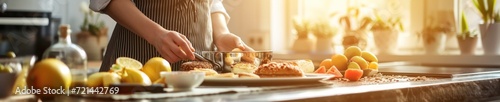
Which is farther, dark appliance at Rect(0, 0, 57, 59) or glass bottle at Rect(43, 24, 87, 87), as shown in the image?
dark appliance at Rect(0, 0, 57, 59)

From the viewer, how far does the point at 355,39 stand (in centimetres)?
301

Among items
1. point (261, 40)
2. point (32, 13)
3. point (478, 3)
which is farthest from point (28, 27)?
point (478, 3)

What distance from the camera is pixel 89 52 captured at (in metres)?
3.93

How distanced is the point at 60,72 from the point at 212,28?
1.14 metres

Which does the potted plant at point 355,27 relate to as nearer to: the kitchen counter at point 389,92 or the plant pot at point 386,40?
the plant pot at point 386,40

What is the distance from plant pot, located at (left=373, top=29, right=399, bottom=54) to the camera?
9.64 ft

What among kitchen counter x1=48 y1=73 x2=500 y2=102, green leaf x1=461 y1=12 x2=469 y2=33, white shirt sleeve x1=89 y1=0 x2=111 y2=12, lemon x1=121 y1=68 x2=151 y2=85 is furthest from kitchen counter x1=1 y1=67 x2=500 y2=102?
green leaf x1=461 y1=12 x2=469 y2=33

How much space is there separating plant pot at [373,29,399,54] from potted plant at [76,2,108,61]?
1723 mm

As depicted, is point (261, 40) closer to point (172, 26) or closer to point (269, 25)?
point (269, 25)

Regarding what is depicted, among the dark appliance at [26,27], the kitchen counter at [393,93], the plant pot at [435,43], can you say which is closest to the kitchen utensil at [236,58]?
the kitchen counter at [393,93]

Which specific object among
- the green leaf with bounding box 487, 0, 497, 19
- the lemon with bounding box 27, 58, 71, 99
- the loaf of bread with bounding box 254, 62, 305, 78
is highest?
the green leaf with bounding box 487, 0, 497, 19

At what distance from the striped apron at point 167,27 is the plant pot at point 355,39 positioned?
114 cm

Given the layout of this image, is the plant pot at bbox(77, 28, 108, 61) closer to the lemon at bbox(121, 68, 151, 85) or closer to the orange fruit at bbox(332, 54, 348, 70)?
the orange fruit at bbox(332, 54, 348, 70)

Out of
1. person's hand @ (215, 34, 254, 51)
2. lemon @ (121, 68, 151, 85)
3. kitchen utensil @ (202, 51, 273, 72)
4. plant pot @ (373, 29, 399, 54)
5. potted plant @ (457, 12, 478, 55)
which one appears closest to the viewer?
lemon @ (121, 68, 151, 85)
